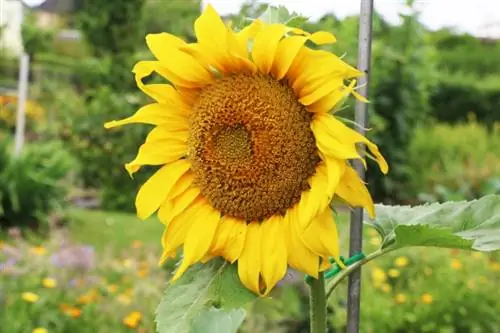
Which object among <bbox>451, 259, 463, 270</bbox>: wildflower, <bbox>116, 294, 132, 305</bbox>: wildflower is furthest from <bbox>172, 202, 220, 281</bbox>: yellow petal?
<bbox>451, 259, 463, 270</bbox>: wildflower

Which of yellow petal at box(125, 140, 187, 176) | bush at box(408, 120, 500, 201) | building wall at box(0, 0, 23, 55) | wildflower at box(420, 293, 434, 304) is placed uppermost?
yellow petal at box(125, 140, 187, 176)

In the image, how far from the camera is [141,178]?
7934mm

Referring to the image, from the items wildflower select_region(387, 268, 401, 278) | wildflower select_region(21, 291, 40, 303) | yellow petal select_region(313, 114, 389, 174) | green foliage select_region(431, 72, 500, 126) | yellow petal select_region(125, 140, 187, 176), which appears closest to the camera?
yellow petal select_region(313, 114, 389, 174)

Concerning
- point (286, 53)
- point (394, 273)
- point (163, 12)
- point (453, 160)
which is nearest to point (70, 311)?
point (394, 273)

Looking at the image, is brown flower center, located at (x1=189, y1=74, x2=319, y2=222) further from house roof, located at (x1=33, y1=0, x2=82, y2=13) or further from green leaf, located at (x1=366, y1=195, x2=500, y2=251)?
house roof, located at (x1=33, y1=0, x2=82, y2=13)

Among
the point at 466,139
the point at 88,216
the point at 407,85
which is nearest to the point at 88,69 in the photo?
the point at 88,216

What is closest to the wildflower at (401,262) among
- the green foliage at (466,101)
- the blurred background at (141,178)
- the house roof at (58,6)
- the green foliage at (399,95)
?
the blurred background at (141,178)

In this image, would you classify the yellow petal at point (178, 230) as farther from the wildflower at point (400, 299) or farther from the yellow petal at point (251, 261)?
the wildflower at point (400, 299)

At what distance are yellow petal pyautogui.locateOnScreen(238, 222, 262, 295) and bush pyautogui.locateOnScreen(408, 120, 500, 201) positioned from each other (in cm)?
721

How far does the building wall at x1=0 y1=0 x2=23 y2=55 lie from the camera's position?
16.6 meters

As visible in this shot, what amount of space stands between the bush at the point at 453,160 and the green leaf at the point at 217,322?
7108 millimetres

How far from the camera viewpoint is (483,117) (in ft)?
41.4

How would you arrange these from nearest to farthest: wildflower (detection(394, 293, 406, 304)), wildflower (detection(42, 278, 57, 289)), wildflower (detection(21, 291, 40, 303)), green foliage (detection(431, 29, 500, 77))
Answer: wildflower (detection(21, 291, 40, 303)), wildflower (detection(42, 278, 57, 289)), wildflower (detection(394, 293, 406, 304)), green foliage (detection(431, 29, 500, 77))

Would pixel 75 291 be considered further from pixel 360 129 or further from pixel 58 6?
pixel 58 6
